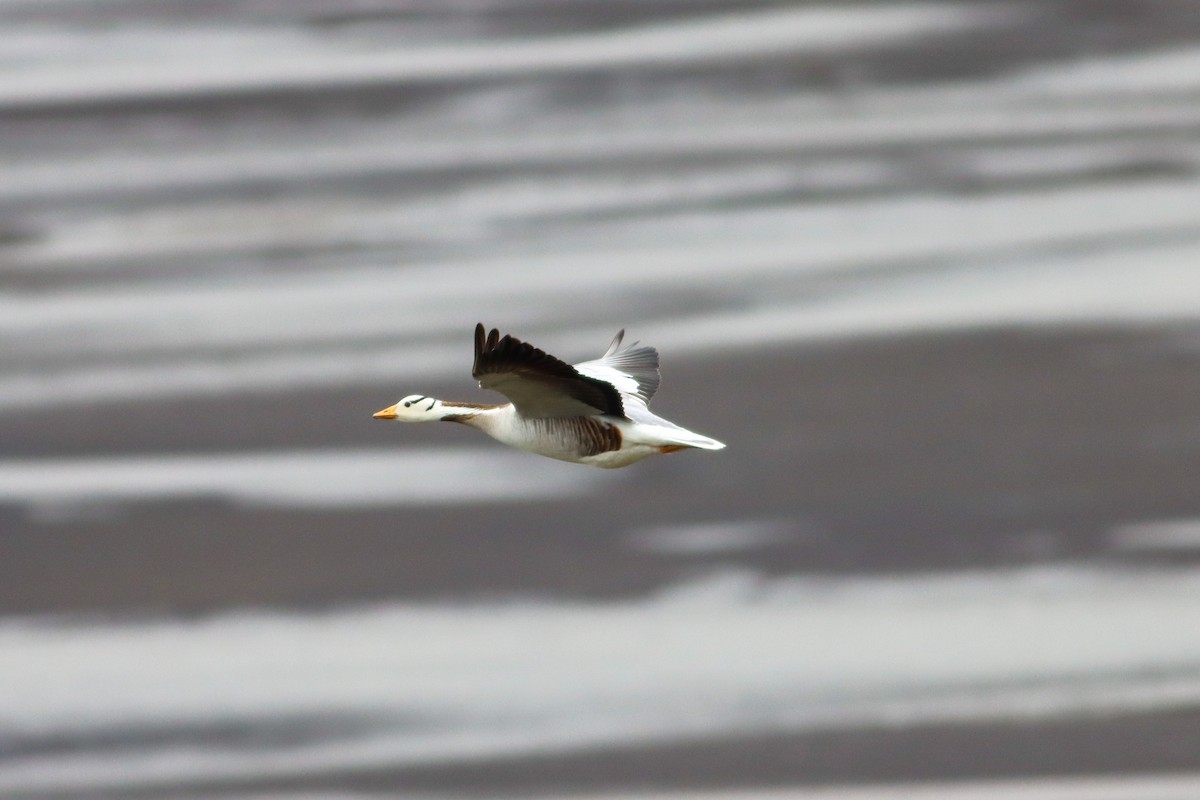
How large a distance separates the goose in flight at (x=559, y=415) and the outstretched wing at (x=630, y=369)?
0.08 m

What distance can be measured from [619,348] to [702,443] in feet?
1.01

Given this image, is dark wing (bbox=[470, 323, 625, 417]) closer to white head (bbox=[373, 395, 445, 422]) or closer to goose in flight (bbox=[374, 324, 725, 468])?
goose in flight (bbox=[374, 324, 725, 468])

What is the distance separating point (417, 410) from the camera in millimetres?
1527

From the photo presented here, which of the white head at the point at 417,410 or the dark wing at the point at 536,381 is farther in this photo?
the white head at the point at 417,410

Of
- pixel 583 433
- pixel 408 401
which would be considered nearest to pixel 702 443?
pixel 583 433

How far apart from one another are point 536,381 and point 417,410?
0.70 feet

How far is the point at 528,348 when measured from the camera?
1289mm

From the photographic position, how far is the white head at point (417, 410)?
4.94ft

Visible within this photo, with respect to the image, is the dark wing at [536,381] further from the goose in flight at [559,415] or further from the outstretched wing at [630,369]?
the outstretched wing at [630,369]

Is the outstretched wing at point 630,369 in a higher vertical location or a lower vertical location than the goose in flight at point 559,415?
higher

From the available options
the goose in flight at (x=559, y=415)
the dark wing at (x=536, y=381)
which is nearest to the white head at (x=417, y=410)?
the goose in flight at (x=559, y=415)

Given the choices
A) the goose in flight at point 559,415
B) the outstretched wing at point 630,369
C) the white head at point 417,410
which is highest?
the outstretched wing at point 630,369

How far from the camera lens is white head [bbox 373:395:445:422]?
1.50m

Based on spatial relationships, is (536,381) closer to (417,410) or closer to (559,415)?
(559,415)
